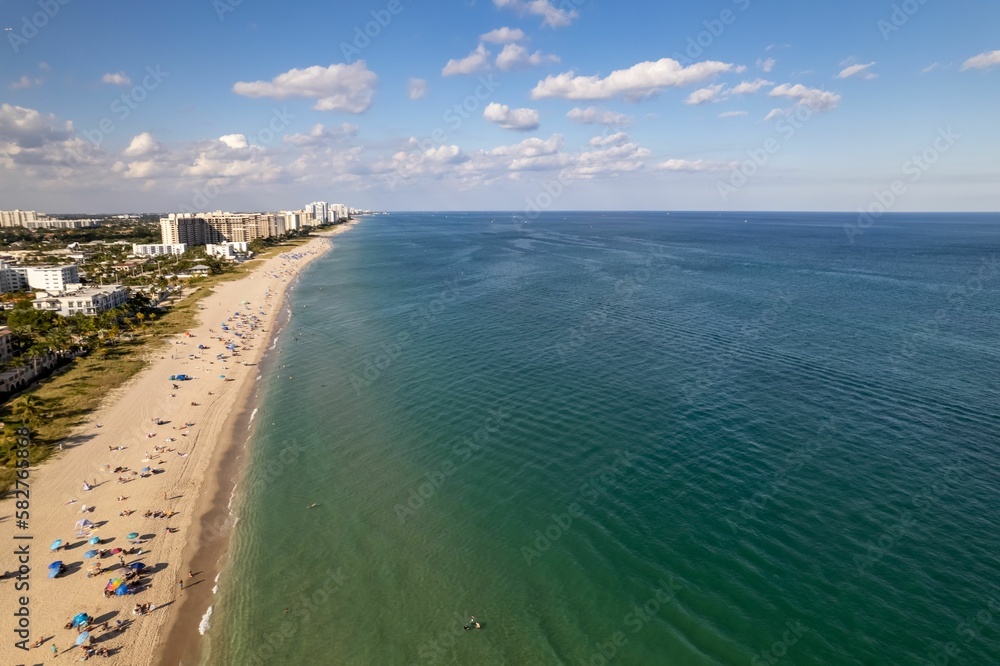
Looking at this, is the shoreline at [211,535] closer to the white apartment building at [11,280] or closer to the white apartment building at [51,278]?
the white apartment building at [51,278]

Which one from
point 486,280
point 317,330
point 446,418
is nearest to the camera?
point 446,418

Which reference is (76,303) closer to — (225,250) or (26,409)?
(26,409)

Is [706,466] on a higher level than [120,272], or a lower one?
lower

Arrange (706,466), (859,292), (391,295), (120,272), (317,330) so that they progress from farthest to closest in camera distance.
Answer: (120,272) → (391,295) → (859,292) → (317,330) → (706,466)

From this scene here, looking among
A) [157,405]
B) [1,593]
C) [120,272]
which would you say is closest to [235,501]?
[1,593]

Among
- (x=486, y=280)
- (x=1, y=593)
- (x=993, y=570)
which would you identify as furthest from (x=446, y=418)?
(x=486, y=280)

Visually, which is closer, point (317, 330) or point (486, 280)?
point (317, 330)

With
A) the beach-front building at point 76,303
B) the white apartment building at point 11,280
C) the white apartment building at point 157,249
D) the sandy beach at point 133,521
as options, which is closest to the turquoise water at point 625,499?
the sandy beach at point 133,521

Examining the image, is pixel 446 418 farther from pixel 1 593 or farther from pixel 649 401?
pixel 1 593

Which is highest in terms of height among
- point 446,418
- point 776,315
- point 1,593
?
point 776,315
